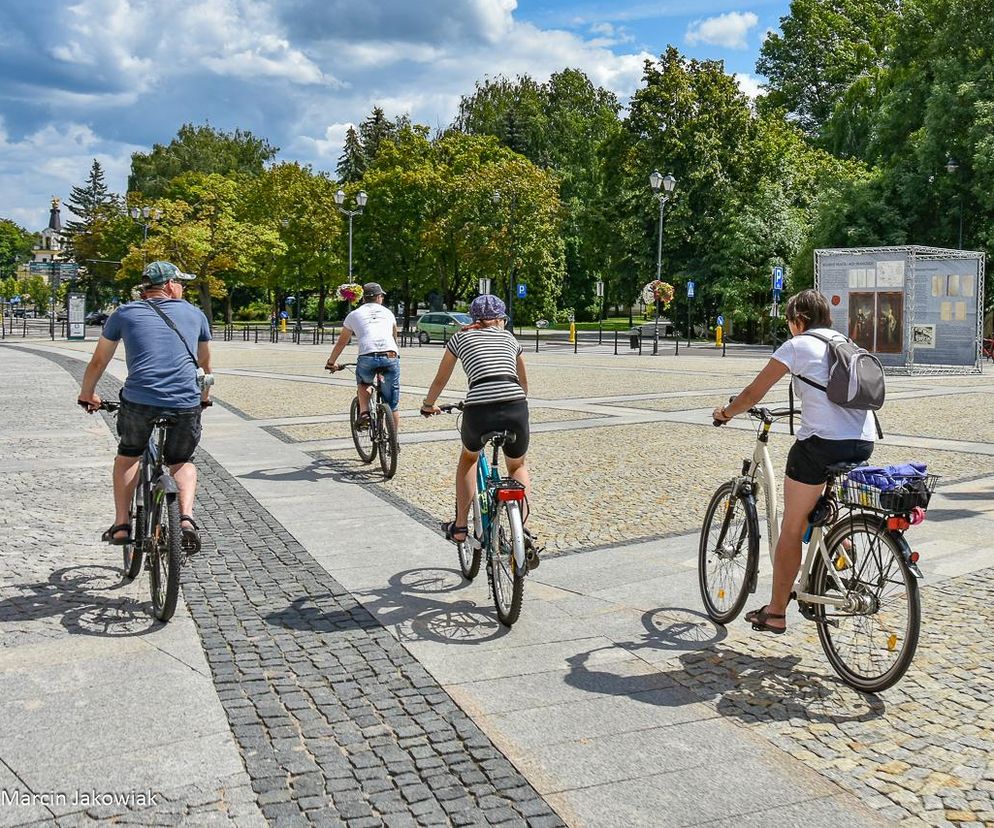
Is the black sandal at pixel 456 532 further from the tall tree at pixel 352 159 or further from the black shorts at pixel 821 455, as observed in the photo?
the tall tree at pixel 352 159

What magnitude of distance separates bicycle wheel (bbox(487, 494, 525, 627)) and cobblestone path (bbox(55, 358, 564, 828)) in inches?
23.3

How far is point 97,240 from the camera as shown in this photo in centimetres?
8606

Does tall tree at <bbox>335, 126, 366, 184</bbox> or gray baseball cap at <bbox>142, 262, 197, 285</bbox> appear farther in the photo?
tall tree at <bbox>335, 126, 366, 184</bbox>

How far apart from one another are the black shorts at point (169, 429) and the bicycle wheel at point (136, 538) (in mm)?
260

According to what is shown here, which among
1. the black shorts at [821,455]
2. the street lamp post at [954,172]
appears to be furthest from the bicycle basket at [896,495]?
the street lamp post at [954,172]

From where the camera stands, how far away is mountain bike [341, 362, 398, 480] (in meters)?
9.47

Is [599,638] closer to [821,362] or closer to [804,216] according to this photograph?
[821,362]

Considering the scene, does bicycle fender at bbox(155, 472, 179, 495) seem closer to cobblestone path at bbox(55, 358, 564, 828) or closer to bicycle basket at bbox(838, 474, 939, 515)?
cobblestone path at bbox(55, 358, 564, 828)

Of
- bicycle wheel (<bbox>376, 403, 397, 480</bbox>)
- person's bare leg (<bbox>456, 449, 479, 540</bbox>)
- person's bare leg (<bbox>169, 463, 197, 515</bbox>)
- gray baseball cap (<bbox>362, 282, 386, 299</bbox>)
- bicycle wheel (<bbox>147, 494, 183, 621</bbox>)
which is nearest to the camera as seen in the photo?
bicycle wheel (<bbox>147, 494, 183, 621</bbox>)

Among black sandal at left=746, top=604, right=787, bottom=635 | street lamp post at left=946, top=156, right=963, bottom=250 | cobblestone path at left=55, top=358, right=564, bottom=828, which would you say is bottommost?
cobblestone path at left=55, top=358, right=564, bottom=828

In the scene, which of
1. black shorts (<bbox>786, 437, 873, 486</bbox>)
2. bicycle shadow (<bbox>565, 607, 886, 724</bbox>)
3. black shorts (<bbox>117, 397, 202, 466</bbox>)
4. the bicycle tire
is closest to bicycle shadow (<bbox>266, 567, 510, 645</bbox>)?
bicycle shadow (<bbox>565, 607, 886, 724</bbox>)

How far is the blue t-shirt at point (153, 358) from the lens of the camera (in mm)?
5254

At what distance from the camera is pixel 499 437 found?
5426mm

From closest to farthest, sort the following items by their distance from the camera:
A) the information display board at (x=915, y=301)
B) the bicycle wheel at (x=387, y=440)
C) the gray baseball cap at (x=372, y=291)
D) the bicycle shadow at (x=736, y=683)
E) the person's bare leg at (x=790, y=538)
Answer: the bicycle shadow at (x=736, y=683) → the person's bare leg at (x=790, y=538) → the bicycle wheel at (x=387, y=440) → the gray baseball cap at (x=372, y=291) → the information display board at (x=915, y=301)
